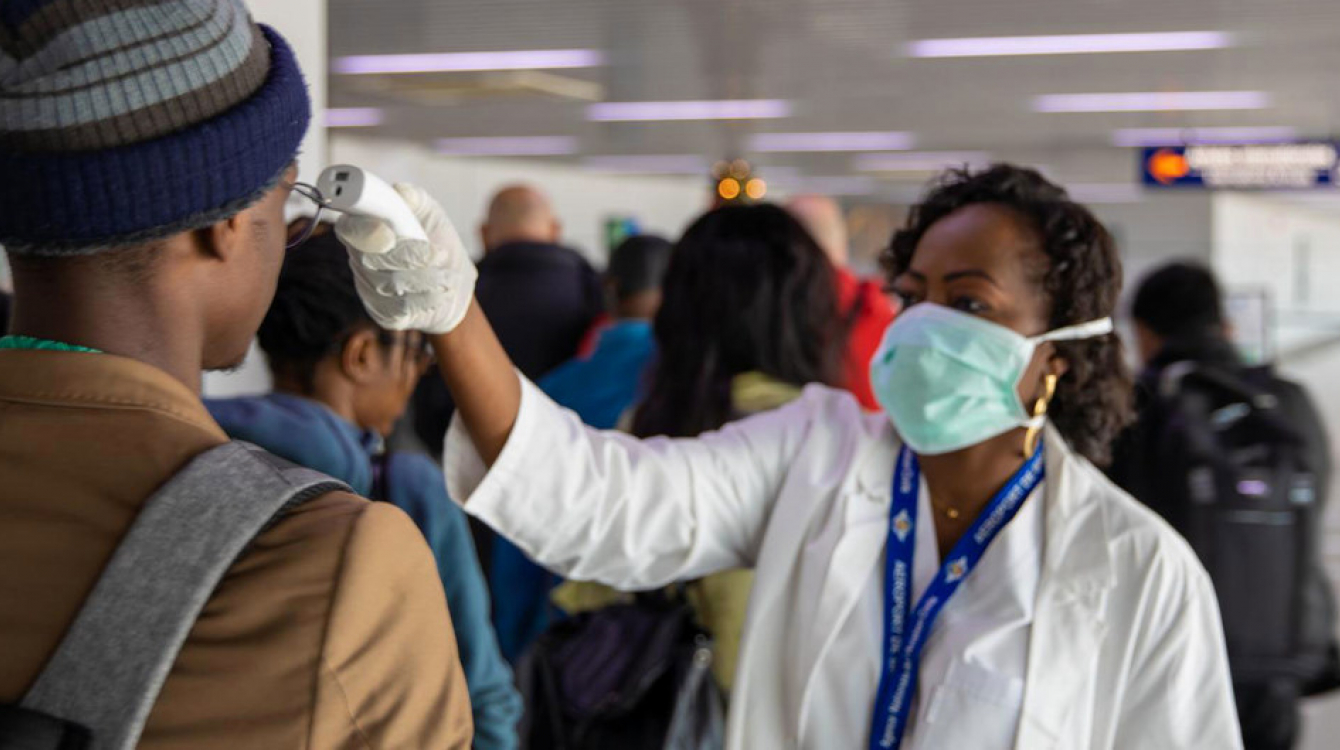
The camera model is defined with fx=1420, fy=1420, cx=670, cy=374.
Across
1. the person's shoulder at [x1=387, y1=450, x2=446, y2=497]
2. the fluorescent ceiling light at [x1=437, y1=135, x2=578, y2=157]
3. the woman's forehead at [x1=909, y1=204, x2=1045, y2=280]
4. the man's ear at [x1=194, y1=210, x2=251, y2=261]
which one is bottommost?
the person's shoulder at [x1=387, y1=450, x2=446, y2=497]

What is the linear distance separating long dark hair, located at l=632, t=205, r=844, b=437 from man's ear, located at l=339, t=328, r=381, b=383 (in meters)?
0.69

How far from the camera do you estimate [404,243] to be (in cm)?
155

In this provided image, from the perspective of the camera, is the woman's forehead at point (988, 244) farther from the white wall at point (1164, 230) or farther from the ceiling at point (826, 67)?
the white wall at point (1164, 230)

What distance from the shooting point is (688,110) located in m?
11.8

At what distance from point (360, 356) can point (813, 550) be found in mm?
804

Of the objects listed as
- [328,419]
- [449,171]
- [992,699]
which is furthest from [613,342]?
[449,171]

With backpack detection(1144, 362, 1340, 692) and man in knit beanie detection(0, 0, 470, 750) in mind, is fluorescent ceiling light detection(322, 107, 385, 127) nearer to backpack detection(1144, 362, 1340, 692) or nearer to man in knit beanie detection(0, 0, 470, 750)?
backpack detection(1144, 362, 1340, 692)

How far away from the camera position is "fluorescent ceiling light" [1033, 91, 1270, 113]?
10484mm

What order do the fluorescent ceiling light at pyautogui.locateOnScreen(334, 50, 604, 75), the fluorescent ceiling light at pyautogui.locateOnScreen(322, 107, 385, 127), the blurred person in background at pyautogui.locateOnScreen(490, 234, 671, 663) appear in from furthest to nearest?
the fluorescent ceiling light at pyautogui.locateOnScreen(322, 107, 385, 127), the fluorescent ceiling light at pyautogui.locateOnScreen(334, 50, 604, 75), the blurred person in background at pyautogui.locateOnScreen(490, 234, 671, 663)

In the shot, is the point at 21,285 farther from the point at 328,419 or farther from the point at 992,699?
the point at 992,699

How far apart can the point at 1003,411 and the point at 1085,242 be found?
282 millimetres

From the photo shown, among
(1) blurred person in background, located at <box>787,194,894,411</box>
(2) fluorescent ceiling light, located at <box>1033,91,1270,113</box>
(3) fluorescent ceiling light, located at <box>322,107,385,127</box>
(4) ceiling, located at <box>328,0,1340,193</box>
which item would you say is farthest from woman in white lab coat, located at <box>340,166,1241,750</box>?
(3) fluorescent ceiling light, located at <box>322,107,385,127</box>

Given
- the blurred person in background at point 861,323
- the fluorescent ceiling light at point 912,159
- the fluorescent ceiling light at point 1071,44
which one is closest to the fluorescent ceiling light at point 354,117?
the fluorescent ceiling light at point 1071,44

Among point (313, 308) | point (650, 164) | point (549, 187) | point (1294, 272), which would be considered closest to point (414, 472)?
point (313, 308)
